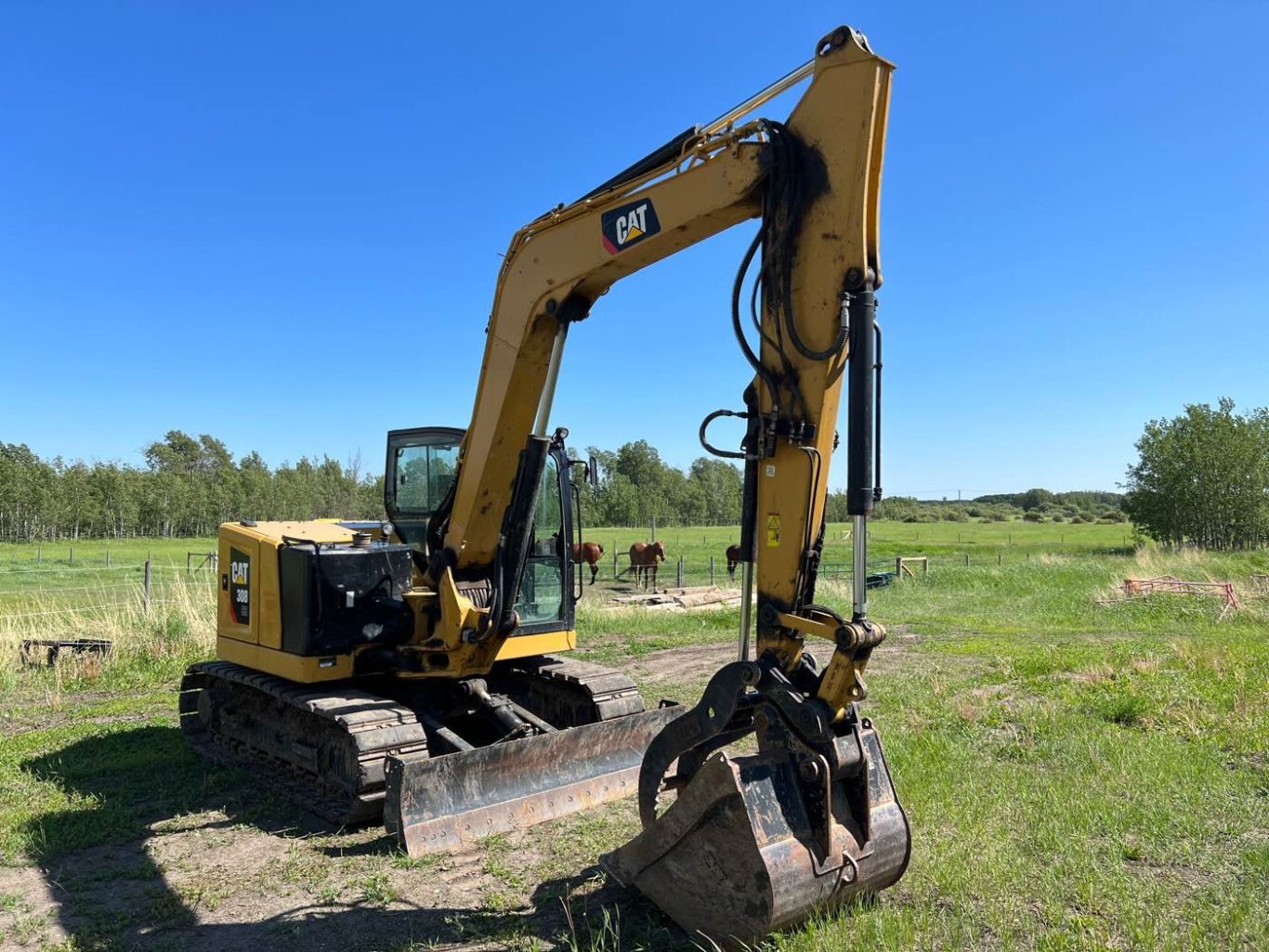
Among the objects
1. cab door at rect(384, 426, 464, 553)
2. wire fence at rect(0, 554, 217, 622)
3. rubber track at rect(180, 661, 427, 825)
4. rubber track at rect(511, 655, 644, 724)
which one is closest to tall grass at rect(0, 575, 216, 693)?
wire fence at rect(0, 554, 217, 622)

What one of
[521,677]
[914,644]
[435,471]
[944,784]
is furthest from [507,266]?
[914,644]

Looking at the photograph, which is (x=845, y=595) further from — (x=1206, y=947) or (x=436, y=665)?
(x=1206, y=947)

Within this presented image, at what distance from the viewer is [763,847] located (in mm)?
3773

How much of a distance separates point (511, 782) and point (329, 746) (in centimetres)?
143

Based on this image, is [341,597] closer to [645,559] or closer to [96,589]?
[96,589]

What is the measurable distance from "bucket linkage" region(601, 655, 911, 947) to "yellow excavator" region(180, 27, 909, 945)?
12 mm

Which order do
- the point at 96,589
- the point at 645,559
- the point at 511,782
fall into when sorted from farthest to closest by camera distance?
the point at 645,559
the point at 96,589
the point at 511,782

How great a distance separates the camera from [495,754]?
6.07 meters

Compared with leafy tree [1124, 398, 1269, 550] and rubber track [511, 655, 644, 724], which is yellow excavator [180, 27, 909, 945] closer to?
rubber track [511, 655, 644, 724]

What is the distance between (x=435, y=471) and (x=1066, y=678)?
7579 mm

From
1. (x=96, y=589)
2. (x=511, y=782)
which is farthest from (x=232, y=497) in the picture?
(x=511, y=782)

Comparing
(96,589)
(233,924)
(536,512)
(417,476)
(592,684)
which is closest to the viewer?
(233,924)

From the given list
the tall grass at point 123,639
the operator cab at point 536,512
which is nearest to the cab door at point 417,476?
the operator cab at point 536,512

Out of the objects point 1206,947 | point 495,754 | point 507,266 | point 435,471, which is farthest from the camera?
point 435,471
